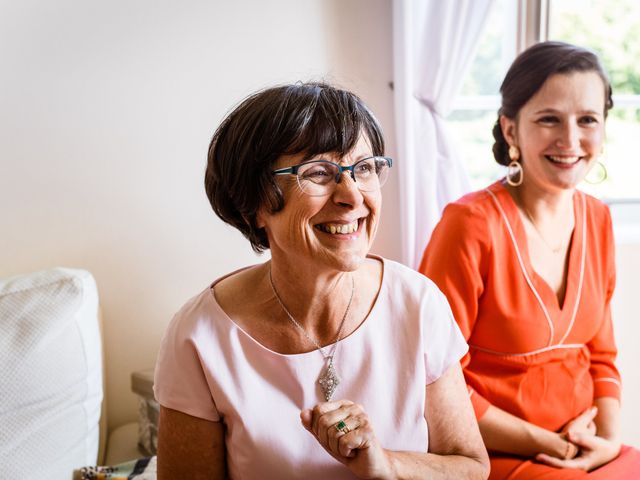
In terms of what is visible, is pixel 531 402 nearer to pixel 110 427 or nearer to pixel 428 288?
pixel 428 288

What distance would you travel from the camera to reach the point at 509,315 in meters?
1.67

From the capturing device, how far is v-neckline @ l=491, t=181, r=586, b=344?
1704mm

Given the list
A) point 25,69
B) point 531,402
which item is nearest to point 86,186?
point 25,69

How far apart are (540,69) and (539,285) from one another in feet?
1.89

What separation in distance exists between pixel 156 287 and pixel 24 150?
570 mm

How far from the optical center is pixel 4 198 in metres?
1.93

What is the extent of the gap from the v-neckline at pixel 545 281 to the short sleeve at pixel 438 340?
47 cm

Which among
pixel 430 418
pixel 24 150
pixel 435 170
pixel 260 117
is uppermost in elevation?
pixel 260 117

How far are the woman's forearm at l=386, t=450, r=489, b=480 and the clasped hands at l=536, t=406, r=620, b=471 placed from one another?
418 millimetres

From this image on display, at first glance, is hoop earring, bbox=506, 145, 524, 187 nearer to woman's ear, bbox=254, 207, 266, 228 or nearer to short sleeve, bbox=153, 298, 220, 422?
woman's ear, bbox=254, 207, 266, 228

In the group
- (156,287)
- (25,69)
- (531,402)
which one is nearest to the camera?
(531,402)

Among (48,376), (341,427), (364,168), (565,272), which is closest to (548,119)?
(565,272)

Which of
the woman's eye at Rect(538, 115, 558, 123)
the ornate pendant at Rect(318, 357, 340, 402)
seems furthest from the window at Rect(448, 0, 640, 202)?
the ornate pendant at Rect(318, 357, 340, 402)

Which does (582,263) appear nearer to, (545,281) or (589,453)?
(545,281)
